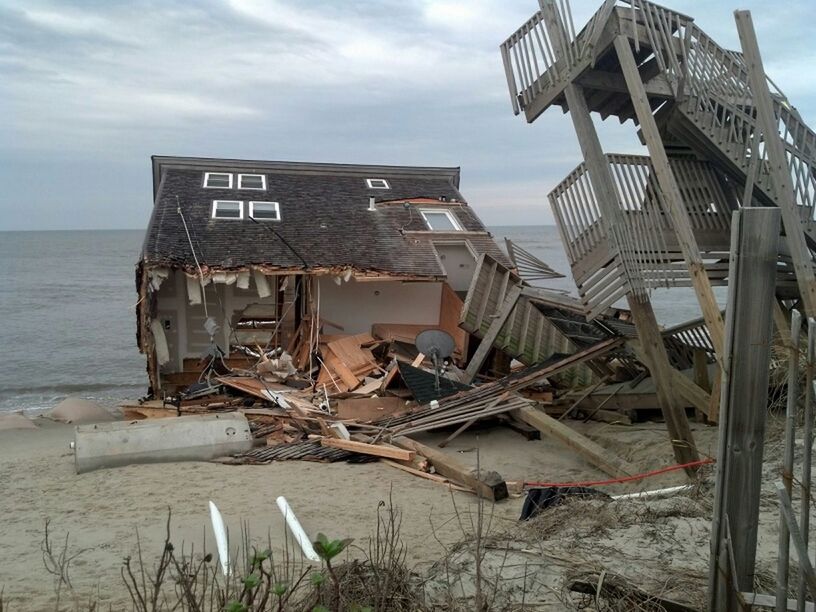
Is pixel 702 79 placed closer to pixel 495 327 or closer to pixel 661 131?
pixel 661 131

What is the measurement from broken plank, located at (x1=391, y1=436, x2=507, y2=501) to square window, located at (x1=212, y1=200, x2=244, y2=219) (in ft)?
30.6

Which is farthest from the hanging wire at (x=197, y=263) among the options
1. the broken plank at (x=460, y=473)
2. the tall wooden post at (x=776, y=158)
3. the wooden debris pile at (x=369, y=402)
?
the tall wooden post at (x=776, y=158)

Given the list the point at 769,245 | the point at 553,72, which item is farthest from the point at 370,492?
the point at 769,245

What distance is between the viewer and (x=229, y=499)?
9.03m

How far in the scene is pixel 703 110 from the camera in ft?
29.9

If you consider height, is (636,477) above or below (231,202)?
below

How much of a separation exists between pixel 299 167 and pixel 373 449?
1389 cm

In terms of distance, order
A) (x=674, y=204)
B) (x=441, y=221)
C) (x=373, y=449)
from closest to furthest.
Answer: (x=674, y=204)
(x=373, y=449)
(x=441, y=221)

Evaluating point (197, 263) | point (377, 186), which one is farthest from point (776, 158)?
point (377, 186)

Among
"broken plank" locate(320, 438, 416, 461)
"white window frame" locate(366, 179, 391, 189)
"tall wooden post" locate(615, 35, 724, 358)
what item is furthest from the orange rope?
"white window frame" locate(366, 179, 391, 189)

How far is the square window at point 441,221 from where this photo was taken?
19.6 meters

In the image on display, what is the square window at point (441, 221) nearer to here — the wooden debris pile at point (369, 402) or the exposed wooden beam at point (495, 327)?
the wooden debris pile at point (369, 402)

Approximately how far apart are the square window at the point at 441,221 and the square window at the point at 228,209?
498cm

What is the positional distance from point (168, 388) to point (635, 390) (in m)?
10.6
